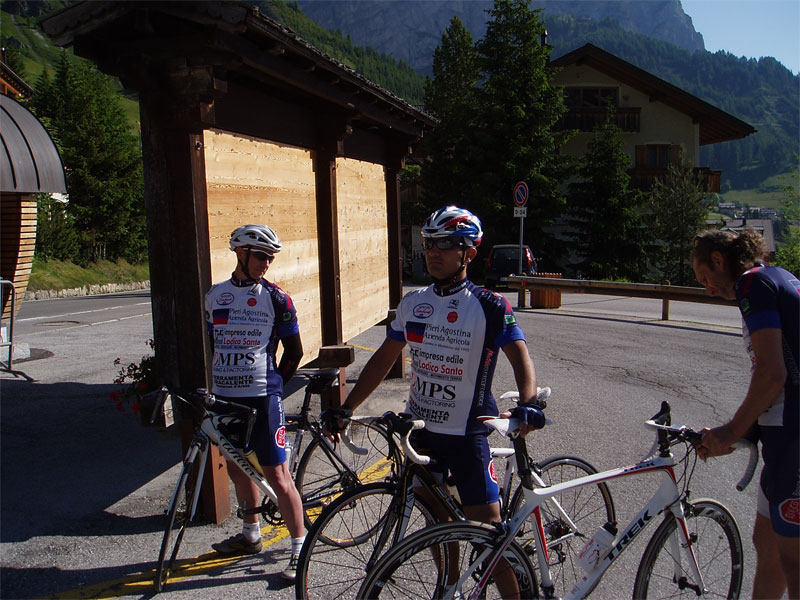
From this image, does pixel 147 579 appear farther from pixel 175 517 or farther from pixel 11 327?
pixel 11 327

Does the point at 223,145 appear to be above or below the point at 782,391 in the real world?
above

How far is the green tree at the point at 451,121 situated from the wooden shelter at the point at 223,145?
26954mm

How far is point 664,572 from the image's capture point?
3.38 m

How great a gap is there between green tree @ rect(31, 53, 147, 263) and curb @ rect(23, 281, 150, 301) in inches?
96.1

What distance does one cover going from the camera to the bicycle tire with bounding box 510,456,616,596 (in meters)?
3.78

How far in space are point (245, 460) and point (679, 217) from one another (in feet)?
110

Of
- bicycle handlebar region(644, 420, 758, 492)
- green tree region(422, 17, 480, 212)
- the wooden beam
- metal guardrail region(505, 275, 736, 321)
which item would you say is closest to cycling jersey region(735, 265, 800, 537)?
bicycle handlebar region(644, 420, 758, 492)

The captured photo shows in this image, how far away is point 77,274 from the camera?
1207 inches

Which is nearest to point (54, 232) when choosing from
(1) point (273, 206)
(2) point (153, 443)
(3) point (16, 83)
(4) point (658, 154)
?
(3) point (16, 83)

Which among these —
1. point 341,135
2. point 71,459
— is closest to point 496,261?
point 341,135

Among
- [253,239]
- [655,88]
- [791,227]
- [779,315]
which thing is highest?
[655,88]

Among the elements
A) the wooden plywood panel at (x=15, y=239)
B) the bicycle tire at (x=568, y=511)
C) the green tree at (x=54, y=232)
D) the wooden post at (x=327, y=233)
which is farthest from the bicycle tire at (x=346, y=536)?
the green tree at (x=54, y=232)

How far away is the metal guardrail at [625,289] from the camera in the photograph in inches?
567

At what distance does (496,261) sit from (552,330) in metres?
12.3
